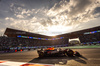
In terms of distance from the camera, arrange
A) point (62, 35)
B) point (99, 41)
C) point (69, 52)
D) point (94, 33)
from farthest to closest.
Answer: point (62, 35)
point (94, 33)
point (99, 41)
point (69, 52)

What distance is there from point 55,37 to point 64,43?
10337 mm

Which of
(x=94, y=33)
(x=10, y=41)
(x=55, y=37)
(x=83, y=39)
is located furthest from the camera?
(x=55, y=37)

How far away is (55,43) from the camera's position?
6050 cm

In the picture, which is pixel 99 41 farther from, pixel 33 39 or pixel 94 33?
pixel 33 39

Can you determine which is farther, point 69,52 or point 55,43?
point 55,43

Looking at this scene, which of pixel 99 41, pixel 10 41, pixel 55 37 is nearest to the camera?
pixel 10 41

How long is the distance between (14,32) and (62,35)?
37.8m

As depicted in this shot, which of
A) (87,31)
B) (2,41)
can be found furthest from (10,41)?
(87,31)

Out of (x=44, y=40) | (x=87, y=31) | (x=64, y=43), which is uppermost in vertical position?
(x=87, y=31)

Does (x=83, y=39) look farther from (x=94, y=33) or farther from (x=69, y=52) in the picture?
(x=69, y=52)

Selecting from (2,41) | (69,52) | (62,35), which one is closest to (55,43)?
(62,35)

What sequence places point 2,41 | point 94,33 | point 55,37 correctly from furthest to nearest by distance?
1. point 55,37
2. point 94,33
3. point 2,41

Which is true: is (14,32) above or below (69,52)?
above

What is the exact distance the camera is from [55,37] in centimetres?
5997
